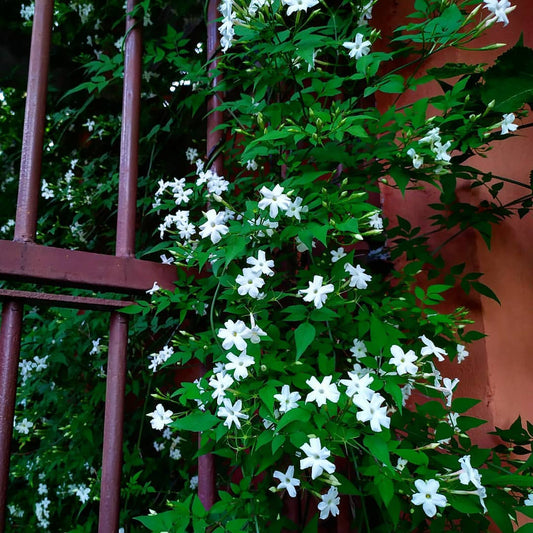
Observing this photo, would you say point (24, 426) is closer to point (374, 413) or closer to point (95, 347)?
point (95, 347)

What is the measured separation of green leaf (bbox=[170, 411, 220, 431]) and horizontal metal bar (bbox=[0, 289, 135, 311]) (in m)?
0.31

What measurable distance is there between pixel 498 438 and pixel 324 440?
755 millimetres

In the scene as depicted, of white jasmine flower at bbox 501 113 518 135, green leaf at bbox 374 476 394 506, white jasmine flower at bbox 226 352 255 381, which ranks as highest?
white jasmine flower at bbox 501 113 518 135

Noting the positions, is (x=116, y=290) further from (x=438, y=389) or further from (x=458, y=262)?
(x=458, y=262)

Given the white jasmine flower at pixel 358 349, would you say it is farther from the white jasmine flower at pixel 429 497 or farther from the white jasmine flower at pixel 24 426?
the white jasmine flower at pixel 24 426

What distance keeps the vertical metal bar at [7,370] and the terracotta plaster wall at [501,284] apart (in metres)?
1.15

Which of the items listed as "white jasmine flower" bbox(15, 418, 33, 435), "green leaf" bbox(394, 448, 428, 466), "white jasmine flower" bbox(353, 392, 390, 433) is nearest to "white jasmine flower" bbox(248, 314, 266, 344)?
"white jasmine flower" bbox(353, 392, 390, 433)

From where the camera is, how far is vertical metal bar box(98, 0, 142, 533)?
102 cm

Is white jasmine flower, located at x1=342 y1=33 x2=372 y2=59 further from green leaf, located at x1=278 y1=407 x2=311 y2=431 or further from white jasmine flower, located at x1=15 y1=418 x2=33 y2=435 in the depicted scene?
white jasmine flower, located at x1=15 y1=418 x2=33 y2=435

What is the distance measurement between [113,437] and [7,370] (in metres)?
0.26

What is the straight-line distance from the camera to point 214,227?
42.5 inches

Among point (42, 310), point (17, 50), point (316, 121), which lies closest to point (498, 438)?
point (316, 121)

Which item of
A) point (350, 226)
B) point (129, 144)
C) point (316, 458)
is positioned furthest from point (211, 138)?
point (316, 458)

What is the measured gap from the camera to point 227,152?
142 centimetres
